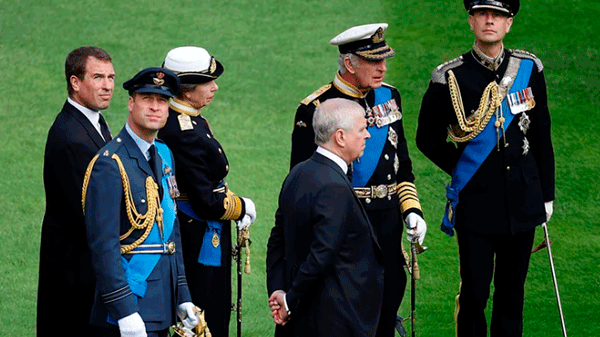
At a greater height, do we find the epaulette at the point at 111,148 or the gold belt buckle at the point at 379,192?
the epaulette at the point at 111,148

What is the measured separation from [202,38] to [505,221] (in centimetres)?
559

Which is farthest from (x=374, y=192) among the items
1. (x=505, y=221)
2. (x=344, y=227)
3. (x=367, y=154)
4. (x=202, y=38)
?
(x=202, y=38)

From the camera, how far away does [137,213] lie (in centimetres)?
452

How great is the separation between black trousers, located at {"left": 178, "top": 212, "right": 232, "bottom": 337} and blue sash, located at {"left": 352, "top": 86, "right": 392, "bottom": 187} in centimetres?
72

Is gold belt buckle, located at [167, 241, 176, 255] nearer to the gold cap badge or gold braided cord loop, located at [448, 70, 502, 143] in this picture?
the gold cap badge

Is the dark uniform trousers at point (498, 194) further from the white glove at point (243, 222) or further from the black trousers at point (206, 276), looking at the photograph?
the black trousers at point (206, 276)

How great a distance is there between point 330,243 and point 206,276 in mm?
1459

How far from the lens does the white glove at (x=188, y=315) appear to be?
4.71m

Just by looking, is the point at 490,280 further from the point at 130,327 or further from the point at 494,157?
the point at 130,327

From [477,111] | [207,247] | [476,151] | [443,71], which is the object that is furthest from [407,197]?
[207,247]

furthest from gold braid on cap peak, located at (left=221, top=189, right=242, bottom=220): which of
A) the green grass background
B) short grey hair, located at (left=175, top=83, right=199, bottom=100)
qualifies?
the green grass background

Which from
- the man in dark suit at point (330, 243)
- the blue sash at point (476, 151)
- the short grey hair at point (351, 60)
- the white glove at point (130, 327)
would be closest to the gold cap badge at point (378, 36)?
the short grey hair at point (351, 60)

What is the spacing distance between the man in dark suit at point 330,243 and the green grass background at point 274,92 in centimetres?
224

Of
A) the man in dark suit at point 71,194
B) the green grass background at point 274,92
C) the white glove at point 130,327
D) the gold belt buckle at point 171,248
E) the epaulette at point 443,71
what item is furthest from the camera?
the green grass background at point 274,92
